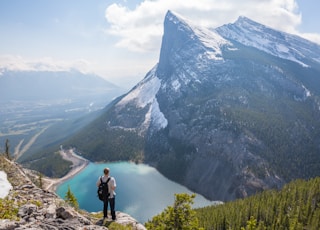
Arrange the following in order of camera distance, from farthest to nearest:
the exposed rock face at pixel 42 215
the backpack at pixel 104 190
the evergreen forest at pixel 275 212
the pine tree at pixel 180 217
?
the evergreen forest at pixel 275 212 < the pine tree at pixel 180 217 < the backpack at pixel 104 190 < the exposed rock face at pixel 42 215

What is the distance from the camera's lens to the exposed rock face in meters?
23.8

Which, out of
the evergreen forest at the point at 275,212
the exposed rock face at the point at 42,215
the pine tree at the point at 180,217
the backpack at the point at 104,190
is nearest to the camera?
the exposed rock face at the point at 42,215

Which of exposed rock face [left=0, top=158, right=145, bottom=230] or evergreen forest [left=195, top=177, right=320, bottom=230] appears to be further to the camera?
evergreen forest [left=195, top=177, right=320, bottom=230]

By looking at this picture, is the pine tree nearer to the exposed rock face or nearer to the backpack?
the exposed rock face

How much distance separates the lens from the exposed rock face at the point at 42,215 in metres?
23.8

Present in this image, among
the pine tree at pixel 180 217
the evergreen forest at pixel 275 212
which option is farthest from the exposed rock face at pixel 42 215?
the evergreen forest at pixel 275 212

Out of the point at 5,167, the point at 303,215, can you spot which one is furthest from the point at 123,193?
the point at 5,167

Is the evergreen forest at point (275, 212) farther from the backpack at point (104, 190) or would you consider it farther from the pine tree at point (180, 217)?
the backpack at point (104, 190)

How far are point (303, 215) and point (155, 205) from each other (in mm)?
83039

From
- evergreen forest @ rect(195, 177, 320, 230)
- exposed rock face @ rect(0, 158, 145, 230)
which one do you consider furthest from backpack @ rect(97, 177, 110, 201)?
evergreen forest @ rect(195, 177, 320, 230)

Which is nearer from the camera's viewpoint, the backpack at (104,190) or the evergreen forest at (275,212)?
the backpack at (104,190)

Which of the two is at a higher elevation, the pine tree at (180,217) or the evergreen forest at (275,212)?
the pine tree at (180,217)

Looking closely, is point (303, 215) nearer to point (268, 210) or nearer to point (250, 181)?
point (268, 210)

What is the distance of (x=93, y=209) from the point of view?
171750 millimetres
